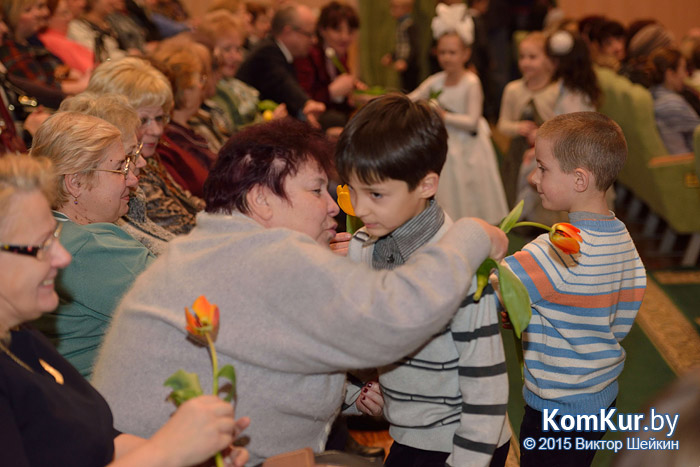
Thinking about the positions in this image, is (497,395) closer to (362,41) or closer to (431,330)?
(431,330)

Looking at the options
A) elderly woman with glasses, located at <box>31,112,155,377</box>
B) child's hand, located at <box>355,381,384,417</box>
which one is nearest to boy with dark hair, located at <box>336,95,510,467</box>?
child's hand, located at <box>355,381,384,417</box>

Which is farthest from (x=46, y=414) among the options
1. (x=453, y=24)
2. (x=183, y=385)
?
(x=453, y=24)

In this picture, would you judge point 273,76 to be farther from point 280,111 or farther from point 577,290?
point 577,290

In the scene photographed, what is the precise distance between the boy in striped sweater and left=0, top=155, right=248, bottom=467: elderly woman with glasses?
87 centimetres

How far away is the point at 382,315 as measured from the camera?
121cm

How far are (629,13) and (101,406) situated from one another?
11158 millimetres

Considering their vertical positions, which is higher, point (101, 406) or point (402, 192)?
point (402, 192)

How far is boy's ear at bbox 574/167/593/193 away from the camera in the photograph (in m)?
1.85

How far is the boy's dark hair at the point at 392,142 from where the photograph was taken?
141cm

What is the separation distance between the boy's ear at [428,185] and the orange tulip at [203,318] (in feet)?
1.67

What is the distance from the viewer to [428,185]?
1482mm

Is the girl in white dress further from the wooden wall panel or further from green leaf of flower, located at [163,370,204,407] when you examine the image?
the wooden wall panel

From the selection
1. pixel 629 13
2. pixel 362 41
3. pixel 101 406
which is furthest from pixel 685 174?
pixel 629 13

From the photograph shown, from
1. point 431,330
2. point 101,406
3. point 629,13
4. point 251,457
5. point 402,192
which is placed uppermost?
point 402,192
